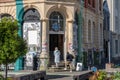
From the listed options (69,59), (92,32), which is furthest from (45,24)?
(92,32)

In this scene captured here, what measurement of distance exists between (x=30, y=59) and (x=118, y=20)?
32.2m

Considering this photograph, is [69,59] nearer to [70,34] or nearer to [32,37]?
[70,34]

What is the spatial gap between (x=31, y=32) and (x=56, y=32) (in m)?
2.18

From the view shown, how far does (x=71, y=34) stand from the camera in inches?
1373

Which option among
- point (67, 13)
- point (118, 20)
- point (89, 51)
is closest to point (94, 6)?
point (89, 51)

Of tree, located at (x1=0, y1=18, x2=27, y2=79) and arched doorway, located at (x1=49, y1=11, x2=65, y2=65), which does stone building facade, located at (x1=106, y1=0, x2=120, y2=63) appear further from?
tree, located at (x1=0, y1=18, x2=27, y2=79)

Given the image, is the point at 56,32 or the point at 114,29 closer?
the point at 56,32

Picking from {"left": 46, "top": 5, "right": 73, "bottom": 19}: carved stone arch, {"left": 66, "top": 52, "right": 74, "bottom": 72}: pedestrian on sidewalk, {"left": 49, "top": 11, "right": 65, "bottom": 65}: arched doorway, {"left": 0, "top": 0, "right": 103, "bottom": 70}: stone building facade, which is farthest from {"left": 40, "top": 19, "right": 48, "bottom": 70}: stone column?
{"left": 66, "top": 52, "right": 74, "bottom": 72}: pedestrian on sidewalk

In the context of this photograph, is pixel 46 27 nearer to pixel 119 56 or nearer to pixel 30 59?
pixel 30 59

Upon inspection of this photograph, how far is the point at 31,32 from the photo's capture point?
1362 inches

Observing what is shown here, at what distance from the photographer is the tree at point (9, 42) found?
2158 centimetres

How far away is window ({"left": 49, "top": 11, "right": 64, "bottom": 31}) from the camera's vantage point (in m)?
34.7

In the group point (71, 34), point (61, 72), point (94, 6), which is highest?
point (94, 6)

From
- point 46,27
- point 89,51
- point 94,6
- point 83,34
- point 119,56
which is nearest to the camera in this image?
point 46,27
